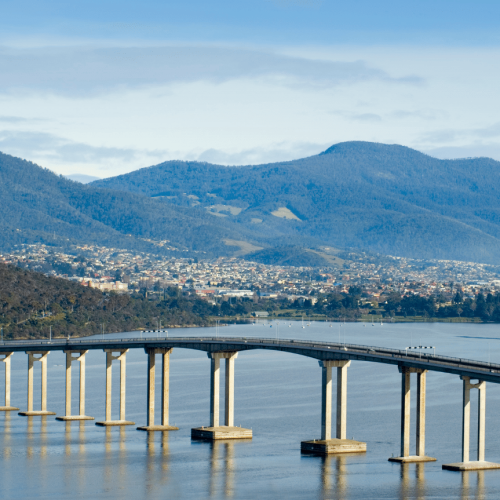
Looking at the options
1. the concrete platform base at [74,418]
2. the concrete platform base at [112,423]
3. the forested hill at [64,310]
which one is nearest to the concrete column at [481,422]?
the concrete platform base at [112,423]

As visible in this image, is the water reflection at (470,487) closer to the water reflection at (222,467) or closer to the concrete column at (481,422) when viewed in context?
the concrete column at (481,422)

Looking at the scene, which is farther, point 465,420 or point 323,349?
point 323,349

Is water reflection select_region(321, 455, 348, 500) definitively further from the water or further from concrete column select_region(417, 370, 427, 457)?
concrete column select_region(417, 370, 427, 457)

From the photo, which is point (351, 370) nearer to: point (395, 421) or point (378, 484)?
point (395, 421)

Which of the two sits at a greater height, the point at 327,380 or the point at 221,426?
the point at 327,380

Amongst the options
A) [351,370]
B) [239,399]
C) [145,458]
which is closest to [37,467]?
[145,458]

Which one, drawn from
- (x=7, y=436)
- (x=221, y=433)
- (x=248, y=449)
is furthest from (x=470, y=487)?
(x=7, y=436)

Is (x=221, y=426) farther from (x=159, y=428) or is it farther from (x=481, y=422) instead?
(x=481, y=422)
